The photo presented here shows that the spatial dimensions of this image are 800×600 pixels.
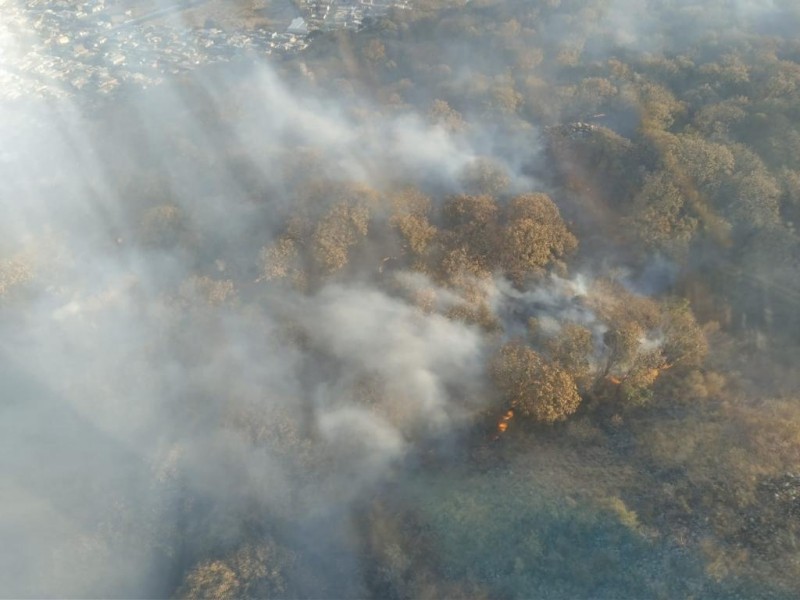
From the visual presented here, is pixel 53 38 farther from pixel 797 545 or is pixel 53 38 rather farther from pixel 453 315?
pixel 797 545

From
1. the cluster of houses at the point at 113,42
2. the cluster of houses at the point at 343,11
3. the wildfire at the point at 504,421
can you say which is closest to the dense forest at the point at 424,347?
the wildfire at the point at 504,421

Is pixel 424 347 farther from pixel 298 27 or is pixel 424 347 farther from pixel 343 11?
pixel 343 11

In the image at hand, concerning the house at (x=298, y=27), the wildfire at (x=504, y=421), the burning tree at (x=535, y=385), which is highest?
the house at (x=298, y=27)

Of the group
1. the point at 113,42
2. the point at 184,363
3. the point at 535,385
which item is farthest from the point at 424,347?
the point at 113,42

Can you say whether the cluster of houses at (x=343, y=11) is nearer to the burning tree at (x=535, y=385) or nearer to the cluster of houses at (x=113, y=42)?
the cluster of houses at (x=113, y=42)

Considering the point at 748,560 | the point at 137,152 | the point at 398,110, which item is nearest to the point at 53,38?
the point at 137,152

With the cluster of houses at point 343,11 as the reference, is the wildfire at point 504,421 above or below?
below

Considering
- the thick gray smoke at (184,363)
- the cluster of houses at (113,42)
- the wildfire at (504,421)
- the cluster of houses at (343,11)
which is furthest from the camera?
the cluster of houses at (343,11)

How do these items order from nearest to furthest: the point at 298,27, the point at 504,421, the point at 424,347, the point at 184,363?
1. the point at 504,421
2. the point at 424,347
3. the point at 184,363
4. the point at 298,27
